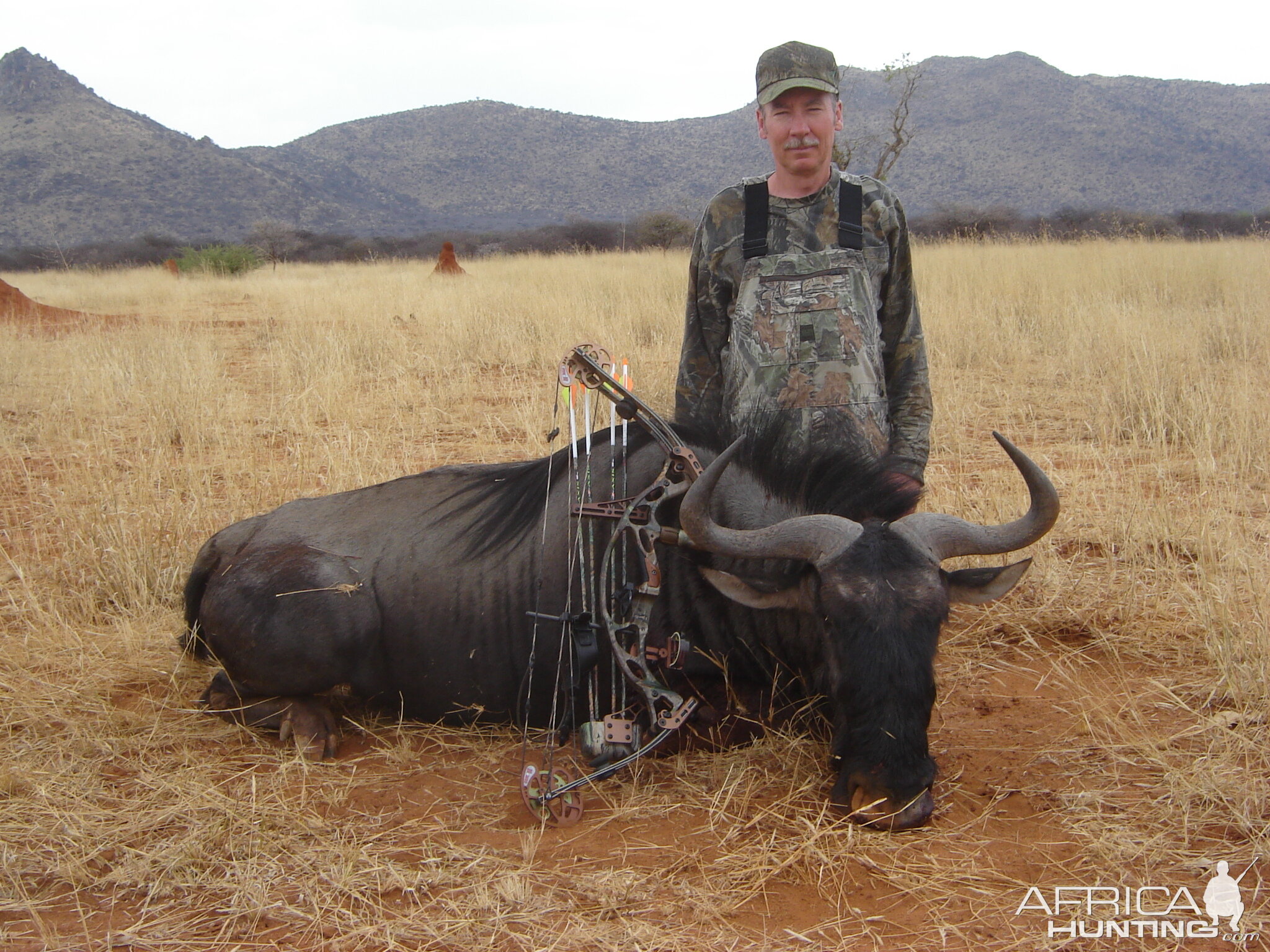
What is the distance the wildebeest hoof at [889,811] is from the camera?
267cm

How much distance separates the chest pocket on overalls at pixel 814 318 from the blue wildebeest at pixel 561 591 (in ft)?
1.54

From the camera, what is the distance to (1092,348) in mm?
9297

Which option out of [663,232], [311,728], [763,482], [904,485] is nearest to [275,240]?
[663,232]

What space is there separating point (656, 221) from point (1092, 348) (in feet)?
72.3

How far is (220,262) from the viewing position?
78.0 feet

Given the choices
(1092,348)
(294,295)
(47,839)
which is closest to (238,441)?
(47,839)

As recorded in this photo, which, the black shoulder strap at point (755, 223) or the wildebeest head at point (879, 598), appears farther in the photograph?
the black shoulder strap at point (755, 223)

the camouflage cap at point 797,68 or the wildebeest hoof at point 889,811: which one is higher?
the camouflage cap at point 797,68

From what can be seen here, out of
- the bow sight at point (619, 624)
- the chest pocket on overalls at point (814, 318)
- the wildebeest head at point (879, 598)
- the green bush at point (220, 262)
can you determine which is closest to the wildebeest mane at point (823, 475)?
the wildebeest head at point (879, 598)

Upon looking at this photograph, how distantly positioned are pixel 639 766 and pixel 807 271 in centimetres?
183

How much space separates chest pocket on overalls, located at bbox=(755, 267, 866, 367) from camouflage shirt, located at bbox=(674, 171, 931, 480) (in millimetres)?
125

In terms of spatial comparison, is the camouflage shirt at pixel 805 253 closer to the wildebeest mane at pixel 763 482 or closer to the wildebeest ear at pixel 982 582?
the wildebeest mane at pixel 763 482

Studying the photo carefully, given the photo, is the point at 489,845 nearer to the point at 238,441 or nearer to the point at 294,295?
the point at 238,441

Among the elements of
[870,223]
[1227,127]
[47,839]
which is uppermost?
[1227,127]
